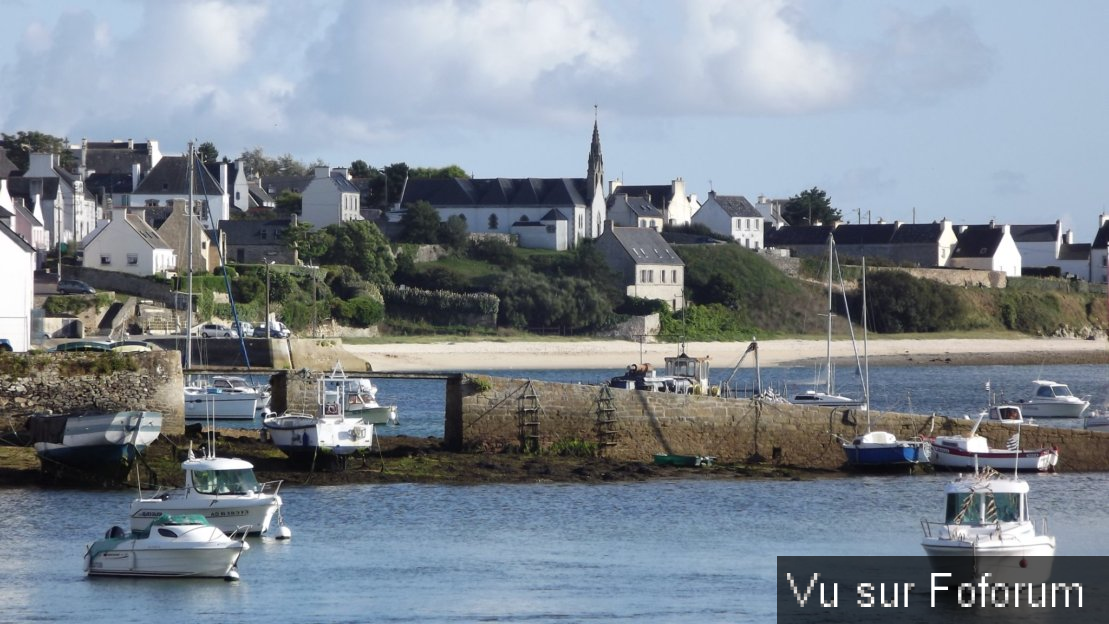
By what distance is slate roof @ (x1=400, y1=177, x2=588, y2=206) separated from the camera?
11275 cm

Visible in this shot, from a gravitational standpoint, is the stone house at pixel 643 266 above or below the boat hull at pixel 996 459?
above

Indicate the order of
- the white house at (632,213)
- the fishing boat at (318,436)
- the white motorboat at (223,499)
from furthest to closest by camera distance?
1. the white house at (632,213)
2. the fishing boat at (318,436)
3. the white motorboat at (223,499)

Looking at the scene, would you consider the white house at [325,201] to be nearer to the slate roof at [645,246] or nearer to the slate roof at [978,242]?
the slate roof at [645,246]

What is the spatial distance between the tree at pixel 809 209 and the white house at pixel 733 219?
20.4 metres

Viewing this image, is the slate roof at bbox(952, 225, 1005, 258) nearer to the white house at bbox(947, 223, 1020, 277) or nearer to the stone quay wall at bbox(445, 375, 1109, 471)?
the white house at bbox(947, 223, 1020, 277)

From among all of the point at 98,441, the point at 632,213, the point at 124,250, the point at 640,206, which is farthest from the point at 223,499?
the point at 640,206

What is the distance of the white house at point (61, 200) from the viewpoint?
94750 millimetres

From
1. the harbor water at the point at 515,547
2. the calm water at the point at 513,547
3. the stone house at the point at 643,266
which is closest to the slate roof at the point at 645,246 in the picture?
the stone house at the point at 643,266

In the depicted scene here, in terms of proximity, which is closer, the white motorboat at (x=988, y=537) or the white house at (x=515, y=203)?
the white motorboat at (x=988, y=537)

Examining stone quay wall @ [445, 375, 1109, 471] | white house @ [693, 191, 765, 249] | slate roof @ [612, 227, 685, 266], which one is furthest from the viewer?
white house @ [693, 191, 765, 249]

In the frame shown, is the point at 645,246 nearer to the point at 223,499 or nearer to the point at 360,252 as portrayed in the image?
the point at 360,252

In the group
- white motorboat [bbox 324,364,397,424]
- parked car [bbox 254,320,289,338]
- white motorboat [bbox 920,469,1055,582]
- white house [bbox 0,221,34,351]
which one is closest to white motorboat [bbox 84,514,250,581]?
white motorboat [bbox 920,469,1055,582]

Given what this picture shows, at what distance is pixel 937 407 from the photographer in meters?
59.3

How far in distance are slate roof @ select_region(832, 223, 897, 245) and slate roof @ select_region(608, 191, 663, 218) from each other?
14956 millimetres
